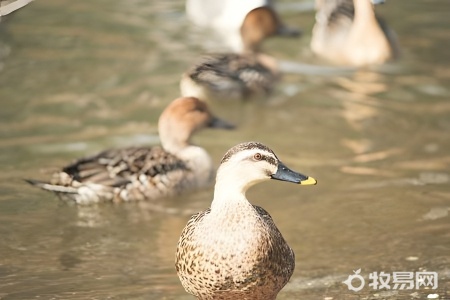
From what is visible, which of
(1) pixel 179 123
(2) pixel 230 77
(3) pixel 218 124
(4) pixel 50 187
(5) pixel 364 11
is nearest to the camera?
(4) pixel 50 187

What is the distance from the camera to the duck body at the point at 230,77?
9891 millimetres

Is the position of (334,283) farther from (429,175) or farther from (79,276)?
(429,175)

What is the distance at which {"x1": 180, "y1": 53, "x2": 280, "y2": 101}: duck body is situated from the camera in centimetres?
989

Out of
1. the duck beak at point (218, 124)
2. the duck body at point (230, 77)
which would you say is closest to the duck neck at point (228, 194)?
the duck beak at point (218, 124)

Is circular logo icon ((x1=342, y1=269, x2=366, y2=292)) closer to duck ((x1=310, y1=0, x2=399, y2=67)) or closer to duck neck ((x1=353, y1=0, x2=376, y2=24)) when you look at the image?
duck ((x1=310, y1=0, x2=399, y2=67))

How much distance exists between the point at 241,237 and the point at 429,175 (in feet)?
10.4

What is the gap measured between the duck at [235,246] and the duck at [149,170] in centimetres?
250

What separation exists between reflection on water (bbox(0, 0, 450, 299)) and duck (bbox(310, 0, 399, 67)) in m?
0.21

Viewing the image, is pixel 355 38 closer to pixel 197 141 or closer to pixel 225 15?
pixel 225 15

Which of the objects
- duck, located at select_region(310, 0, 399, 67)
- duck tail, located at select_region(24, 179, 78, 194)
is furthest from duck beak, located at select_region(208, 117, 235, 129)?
duck, located at select_region(310, 0, 399, 67)

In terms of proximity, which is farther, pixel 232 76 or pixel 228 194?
pixel 232 76

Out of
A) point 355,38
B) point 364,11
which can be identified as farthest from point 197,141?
point 364,11

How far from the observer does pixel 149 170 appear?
8.09 meters

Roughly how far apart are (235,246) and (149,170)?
115 inches
